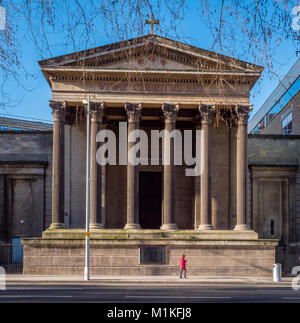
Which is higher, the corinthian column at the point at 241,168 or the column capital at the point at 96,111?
the column capital at the point at 96,111

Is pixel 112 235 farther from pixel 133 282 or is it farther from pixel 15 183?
pixel 15 183

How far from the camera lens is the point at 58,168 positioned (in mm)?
34125

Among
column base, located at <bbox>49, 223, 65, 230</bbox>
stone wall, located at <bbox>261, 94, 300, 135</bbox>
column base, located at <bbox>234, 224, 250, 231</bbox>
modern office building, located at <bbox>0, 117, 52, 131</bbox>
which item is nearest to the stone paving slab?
column base, located at <bbox>49, 223, 65, 230</bbox>

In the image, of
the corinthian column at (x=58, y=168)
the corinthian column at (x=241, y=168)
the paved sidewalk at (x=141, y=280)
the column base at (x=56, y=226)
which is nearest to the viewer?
the paved sidewalk at (x=141, y=280)

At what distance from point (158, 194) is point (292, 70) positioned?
2555cm

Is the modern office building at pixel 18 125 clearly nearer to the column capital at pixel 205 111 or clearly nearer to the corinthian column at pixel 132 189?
the corinthian column at pixel 132 189

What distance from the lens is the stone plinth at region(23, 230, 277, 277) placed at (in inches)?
1281

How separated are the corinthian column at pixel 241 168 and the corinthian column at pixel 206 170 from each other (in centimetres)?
194

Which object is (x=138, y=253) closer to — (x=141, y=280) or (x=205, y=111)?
(x=141, y=280)

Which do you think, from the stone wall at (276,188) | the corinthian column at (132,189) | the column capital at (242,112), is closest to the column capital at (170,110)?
the corinthian column at (132,189)

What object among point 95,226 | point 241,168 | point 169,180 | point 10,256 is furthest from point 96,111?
point 10,256

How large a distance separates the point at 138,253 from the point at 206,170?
7.05m

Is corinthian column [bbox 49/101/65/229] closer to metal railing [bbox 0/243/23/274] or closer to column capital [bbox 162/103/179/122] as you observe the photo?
metal railing [bbox 0/243/23/274]

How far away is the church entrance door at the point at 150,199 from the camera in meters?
40.4
